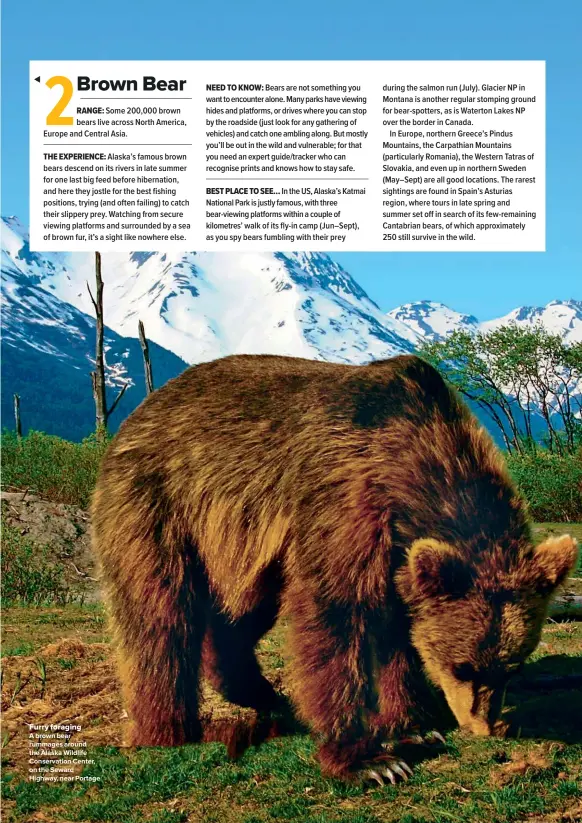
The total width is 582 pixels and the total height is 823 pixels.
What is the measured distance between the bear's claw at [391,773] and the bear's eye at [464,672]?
0.68 metres

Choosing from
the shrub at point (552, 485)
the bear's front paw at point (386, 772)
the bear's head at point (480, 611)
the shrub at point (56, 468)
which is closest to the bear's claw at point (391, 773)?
the bear's front paw at point (386, 772)

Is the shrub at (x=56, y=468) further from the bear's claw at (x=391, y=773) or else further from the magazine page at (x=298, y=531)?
the bear's claw at (x=391, y=773)

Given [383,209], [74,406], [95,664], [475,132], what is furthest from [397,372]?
[74,406]

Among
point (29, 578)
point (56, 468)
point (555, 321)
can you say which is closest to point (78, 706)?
point (29, 578)

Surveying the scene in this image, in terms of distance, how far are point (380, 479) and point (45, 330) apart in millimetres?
129319

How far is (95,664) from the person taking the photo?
654 centimetres

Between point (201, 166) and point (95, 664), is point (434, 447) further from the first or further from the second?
point (95, 664)

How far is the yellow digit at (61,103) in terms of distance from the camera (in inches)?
244

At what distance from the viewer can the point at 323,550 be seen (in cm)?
442

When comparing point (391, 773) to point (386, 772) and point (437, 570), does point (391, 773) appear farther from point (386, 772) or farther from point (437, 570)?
point (437, 570)

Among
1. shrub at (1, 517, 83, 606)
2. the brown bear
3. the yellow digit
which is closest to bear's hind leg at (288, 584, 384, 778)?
the brown bear

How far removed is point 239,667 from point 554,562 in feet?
8.29

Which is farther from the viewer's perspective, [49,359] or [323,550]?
[49,359]

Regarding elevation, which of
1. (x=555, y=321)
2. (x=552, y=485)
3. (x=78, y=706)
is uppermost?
(x=555, y=321)
